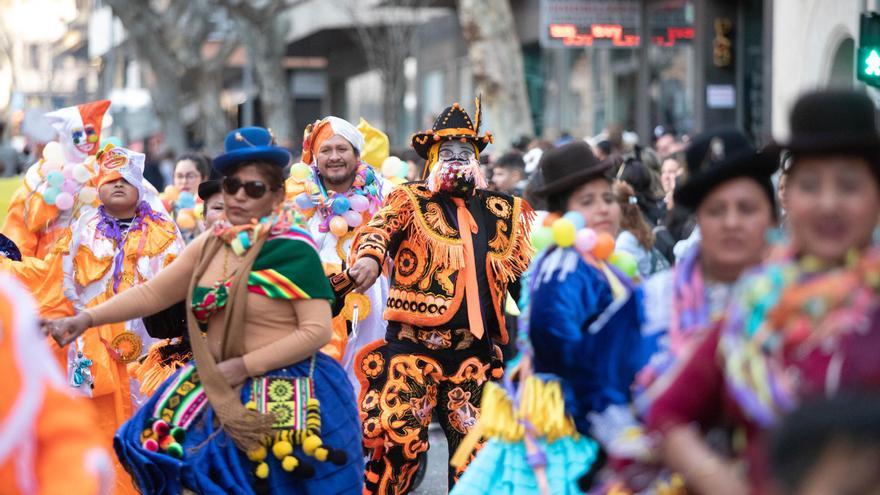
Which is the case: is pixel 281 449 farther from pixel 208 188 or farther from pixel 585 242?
pixel 208 188

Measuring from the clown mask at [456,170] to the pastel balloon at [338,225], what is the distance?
1461 mm

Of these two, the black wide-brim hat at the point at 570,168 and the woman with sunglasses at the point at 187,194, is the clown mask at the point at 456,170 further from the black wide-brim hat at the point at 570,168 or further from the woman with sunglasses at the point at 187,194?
the woman with sunglasses at the point at 187,194

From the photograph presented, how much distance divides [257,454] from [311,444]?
21 cm

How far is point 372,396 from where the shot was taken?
7.88 metres

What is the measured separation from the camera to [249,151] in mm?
5855

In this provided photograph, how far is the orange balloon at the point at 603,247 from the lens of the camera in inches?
212

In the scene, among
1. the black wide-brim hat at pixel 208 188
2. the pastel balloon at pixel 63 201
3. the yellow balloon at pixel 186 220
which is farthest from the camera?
the yellow balloon at pixel 186 220

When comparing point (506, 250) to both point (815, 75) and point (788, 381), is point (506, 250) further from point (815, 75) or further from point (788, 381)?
point (815, 75)

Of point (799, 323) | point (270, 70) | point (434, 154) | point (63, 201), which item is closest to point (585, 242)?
point (799, 323)

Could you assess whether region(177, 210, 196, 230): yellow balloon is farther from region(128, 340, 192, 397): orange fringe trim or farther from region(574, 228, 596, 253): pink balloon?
region(574, 228, 596, 253): pink balloon

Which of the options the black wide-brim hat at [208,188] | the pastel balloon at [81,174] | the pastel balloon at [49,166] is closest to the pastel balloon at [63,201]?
the pastel balloon at [81,174]

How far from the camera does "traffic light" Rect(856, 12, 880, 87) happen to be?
10.4 meters

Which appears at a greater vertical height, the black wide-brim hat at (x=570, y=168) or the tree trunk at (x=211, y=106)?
the black wide-brim hat at (x=570, y=168)

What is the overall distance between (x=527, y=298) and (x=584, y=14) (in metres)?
20.2
